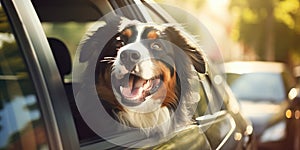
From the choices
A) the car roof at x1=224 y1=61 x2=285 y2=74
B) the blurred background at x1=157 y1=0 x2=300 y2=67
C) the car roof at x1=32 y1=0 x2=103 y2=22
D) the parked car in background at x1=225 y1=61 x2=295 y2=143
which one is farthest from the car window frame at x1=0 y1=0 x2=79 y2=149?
the blurred background at x1=157 y1=0 x2=300 y2=67

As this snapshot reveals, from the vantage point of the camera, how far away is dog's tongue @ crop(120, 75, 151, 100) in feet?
8.53

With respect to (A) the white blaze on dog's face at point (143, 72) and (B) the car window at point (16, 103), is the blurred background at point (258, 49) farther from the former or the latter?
(B) the car window at point (16, 103)

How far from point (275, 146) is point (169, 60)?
20.4ft

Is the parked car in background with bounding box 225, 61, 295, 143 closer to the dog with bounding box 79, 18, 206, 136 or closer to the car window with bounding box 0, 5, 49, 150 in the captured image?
the dog with bounding box 79, 18, 206, 136

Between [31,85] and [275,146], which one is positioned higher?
[31,85]

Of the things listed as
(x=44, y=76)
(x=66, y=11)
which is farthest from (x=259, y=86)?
(x=44, y=76)

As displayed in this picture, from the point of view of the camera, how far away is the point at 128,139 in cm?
254

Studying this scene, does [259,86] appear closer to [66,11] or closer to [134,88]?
[66,11]

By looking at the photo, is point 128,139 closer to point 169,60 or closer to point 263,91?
point 169,60

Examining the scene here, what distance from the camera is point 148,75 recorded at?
2.65 m

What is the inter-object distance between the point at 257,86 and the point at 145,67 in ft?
26.8

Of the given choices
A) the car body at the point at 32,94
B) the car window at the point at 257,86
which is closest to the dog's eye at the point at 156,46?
the car body at the point at 32,94

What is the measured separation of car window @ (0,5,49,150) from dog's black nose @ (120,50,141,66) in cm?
58

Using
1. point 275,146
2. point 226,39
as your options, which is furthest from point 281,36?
point 275,146
